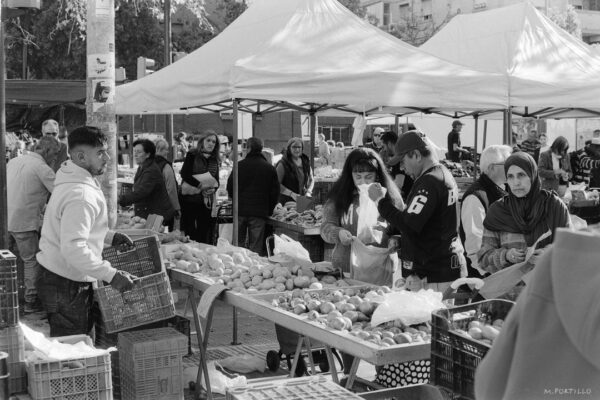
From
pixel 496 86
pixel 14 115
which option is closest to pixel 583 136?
pixel 14 115

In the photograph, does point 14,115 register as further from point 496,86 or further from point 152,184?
point 496,86

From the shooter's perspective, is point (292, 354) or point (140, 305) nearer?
point (140, 305)

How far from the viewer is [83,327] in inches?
199

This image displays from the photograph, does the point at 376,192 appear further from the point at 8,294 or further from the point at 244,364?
the point at 8,294

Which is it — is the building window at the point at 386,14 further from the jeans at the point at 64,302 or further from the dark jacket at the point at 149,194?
the jeans at the point at 64,302

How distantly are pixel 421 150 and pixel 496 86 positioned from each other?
288 centimetres

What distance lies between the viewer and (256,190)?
31.0 feet

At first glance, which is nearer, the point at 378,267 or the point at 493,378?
the point at 493,378

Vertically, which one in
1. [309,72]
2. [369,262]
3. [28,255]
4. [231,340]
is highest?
[309,72]

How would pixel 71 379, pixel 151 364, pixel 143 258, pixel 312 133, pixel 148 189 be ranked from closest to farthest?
pixel 71 379 < pixel 151 364 < pixel 143 258 < pixel 148 189 < pixel 312 133

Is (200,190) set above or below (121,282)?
above

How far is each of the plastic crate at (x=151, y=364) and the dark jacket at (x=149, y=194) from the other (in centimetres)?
430

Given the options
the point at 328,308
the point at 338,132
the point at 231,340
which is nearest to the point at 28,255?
the point at 231,340

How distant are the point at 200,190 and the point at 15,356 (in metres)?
6.38
